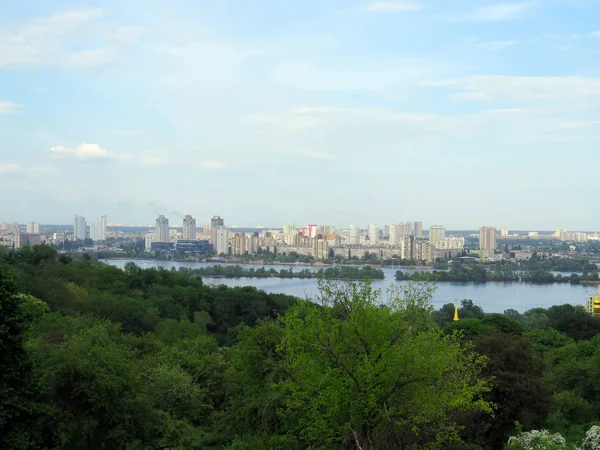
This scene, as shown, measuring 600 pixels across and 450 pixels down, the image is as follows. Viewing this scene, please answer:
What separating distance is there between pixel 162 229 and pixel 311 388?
192 ft

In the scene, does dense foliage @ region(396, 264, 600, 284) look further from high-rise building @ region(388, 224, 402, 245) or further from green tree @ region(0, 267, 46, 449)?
green tree @ region(0, 267, 46, 449)

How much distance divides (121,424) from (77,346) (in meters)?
0.61

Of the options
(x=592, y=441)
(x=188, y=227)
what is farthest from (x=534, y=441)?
(x=188, y=227)

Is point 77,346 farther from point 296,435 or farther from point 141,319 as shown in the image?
point 141,319

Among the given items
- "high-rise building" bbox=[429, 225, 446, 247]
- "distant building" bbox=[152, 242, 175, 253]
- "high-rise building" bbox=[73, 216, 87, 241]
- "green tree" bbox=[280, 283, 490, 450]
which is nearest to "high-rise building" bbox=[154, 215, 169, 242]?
"distant building" bbox=[152, 242, 175, 253]

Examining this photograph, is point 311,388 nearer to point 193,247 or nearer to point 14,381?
point 14,381

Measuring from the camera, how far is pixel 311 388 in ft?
10.7

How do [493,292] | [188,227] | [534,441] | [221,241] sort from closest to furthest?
[534,441]
[493,292]
[221,241]
[188,227]

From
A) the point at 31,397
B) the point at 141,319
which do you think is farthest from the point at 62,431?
the point at 141,319

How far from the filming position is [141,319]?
9898mm

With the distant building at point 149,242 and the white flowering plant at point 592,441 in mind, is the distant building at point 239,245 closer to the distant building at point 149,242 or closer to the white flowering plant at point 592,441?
the distant building at point 149,242

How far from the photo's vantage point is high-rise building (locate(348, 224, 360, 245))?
219ft

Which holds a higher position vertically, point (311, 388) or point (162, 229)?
point (162, 229)

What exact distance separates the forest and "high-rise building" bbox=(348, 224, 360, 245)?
60.0 metres
